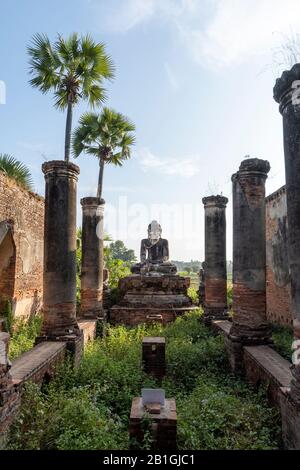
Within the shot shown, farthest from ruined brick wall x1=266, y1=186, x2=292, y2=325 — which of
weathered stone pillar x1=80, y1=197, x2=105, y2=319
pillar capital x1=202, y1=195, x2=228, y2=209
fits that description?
weathered stone pillar x1=80, y1=197, x2=105, y2=319

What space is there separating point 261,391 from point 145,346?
2094 mm

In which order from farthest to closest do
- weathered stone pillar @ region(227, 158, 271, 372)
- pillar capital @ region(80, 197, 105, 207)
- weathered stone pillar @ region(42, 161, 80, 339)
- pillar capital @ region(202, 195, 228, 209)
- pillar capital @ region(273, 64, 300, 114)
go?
1. pillar capital @ region(80, 197, 105, 207)
2. pillar capital @ region(202, 195, 228, 209)
3. weathered stone pillar @ region(42, 161, 80, 339)
4. weathered stone pillar @ region(227, 158, 271, 372)
5. pillar capital @ region(273, 64, 300, 114)

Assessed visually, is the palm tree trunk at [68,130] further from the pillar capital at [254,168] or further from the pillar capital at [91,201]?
the pillar capital at [254,168]

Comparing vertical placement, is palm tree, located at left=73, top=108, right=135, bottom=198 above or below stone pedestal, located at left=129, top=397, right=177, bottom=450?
above

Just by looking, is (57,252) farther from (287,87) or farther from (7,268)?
(287,87)

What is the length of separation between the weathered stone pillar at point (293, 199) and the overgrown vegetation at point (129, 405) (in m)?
0.36

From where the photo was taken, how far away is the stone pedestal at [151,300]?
1138cm

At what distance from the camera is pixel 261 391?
197 inches

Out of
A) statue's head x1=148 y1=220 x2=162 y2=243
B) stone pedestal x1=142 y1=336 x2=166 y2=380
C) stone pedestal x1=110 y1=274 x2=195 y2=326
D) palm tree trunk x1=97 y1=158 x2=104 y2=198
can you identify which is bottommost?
stone pedestal x1=142 y1=336 x2=166 y2=380

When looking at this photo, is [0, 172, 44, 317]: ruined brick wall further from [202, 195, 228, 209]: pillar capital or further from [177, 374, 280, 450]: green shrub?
[177, 374, 280, 450]: green shrub

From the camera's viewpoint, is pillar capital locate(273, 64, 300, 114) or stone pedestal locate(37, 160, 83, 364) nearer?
pillar capital locate(273, 64, 300, 114)

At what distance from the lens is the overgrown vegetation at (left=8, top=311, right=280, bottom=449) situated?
3.79m
